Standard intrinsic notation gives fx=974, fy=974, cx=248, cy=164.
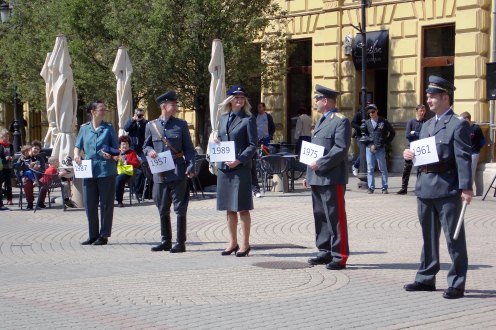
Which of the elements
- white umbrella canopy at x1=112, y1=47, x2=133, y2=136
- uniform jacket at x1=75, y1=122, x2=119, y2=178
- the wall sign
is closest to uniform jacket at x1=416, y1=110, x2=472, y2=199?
uniform jacket at x1=75, y1=122, x2=119, y2=178

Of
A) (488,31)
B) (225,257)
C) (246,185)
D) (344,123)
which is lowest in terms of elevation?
(225,257)

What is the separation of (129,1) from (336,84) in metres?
6.43

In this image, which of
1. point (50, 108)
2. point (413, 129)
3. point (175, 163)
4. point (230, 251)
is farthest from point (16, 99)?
point (230, 251)

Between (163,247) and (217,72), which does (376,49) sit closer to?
(217,72)

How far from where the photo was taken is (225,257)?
11414 millimetres

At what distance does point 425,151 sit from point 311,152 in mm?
1866

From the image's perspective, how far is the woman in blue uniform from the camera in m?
12.8

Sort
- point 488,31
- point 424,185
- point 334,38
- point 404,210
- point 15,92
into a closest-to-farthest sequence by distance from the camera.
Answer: point 424,185
point 404,210
point 488,31
point 334,38
point 15,92

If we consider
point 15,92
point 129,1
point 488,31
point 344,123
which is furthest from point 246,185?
point 15,92

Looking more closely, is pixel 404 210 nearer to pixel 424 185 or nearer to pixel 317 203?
pixel 317 203

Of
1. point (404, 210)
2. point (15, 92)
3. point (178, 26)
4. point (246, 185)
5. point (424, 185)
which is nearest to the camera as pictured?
point (424, 185)

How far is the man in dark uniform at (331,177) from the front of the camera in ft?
33.8

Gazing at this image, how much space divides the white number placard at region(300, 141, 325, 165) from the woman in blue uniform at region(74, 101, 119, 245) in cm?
327

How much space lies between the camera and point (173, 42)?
2641cm
